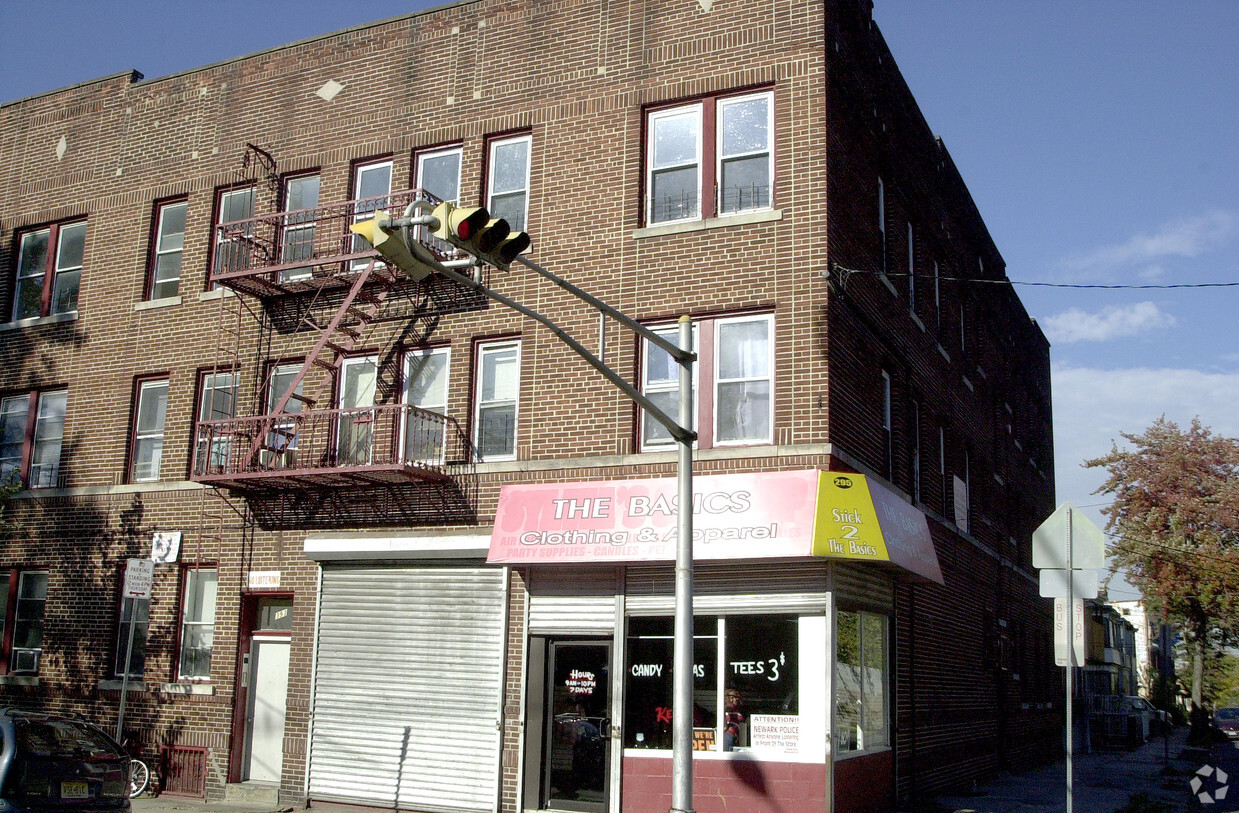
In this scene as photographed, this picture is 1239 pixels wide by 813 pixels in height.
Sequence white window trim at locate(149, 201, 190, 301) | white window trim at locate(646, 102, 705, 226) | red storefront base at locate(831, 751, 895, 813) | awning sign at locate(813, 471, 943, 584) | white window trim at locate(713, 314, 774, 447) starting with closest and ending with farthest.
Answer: awning sign at locate(813, 471, 943, 584)
red storefront base at locate(831, 751, 895, 813)
white window trim at locate(713, 314, 774, 447)
white window trim at locate(646, 102, 705, 226)
white window trim at locate(149, 201, 190, 301)

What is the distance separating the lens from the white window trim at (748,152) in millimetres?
16062

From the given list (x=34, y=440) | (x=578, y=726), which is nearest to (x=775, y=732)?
(x=578, y=726)

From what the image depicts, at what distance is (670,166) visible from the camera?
16781 mm

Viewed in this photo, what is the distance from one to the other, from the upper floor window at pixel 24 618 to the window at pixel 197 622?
316 centimetres

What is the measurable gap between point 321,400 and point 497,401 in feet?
10.2

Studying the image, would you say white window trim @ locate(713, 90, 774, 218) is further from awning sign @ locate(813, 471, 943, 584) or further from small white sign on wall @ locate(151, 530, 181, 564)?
small white sign on wall @ locate(151, 530, 181, 564)

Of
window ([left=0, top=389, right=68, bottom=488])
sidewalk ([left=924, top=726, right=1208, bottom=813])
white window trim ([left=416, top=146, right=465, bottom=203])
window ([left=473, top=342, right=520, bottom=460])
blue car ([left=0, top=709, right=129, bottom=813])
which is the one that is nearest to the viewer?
blue car ([left=0, top=709, right=129, bottom=813])

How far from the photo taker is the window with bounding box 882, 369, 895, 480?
58.4 feet

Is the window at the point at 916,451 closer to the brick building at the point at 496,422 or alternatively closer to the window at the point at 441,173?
the brick building at the point at 496,422

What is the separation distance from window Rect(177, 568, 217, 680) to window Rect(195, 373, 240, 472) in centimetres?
184

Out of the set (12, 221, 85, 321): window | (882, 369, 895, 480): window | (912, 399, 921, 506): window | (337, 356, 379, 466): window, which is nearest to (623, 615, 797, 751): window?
(882, 369, 895, 480): window

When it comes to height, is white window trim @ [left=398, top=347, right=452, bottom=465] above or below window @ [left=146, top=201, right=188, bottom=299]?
below

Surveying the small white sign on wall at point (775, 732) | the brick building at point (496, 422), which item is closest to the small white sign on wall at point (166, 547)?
the brick building at point (496, 422)

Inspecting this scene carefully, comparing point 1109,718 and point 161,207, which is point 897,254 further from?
point 1109,718
